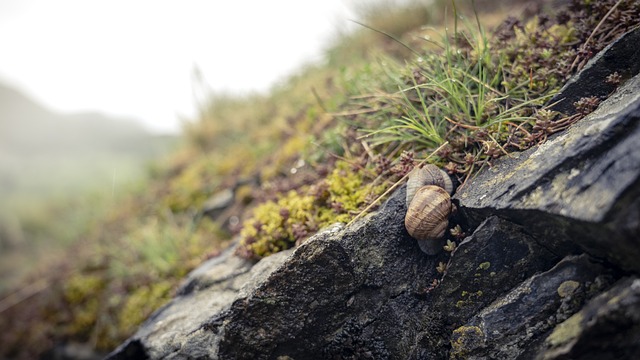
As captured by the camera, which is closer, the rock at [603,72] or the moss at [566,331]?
the moss at [566,331]

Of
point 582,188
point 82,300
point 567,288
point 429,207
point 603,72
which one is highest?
point 603,72

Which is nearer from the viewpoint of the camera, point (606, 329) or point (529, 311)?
point (606, 329)

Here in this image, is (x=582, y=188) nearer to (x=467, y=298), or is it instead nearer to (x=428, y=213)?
(x=428, y=213)

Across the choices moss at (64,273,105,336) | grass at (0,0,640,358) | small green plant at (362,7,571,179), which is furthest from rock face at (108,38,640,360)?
moss at (64,273,105,336)

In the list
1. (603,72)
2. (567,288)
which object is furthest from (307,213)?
(603,72)

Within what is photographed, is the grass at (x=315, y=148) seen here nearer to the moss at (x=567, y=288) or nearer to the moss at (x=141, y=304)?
the moss at (x=141, y=304)

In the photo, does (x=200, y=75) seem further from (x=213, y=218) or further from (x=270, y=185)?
(x=270, y=185)

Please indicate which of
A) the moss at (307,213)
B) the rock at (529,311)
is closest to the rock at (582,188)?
the rock at (529,311)
